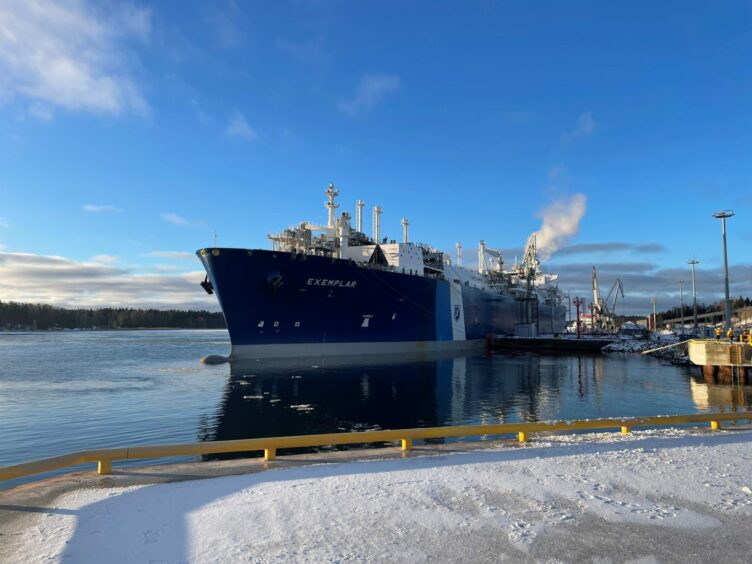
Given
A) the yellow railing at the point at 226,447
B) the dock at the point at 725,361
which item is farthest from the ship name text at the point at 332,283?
the yellow railing at the point at 226,447

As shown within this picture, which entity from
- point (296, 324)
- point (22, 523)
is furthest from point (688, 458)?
point (296, 324)

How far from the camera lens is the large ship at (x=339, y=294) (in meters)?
34.5

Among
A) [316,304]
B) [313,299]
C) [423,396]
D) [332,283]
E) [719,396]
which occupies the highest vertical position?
[332,283]

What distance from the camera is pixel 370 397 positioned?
22641 mm

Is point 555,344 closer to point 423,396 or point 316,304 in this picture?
point 316,304

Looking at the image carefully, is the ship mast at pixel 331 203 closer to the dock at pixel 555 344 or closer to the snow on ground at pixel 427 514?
the dock at pixel 555 344

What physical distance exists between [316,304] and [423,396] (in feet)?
49.7

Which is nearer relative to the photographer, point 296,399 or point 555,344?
point 296,399

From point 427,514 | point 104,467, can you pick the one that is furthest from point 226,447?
point 427,514

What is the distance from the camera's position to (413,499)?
19.8 ft

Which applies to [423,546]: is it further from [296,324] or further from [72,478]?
[296,324]

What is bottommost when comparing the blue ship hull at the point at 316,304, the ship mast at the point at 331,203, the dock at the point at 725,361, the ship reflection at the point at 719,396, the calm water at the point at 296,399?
the ship reflection at the point at 719,396

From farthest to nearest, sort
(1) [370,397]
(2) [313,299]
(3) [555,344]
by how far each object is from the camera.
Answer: (3) [555,344]
(2) [313,299]
(1) [370,397]

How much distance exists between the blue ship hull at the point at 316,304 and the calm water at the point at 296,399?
2.43 metres
